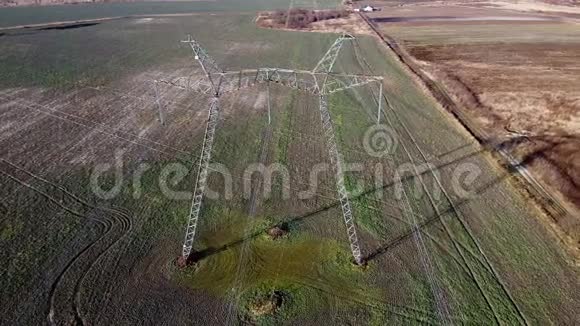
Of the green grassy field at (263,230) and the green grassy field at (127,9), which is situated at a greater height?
the green grassy field at (127,9)

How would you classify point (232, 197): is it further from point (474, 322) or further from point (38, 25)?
point (38, 25)

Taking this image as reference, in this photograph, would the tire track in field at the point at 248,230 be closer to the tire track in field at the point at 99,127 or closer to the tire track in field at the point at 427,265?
the tire track in field at the point at 99,127

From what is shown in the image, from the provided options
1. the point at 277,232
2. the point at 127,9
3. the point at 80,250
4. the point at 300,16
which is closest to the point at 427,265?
the point at 277,232

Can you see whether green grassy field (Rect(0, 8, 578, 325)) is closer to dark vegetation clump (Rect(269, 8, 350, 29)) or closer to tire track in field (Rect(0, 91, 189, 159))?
tire track in field (Rect(0, 91, 189, 159))

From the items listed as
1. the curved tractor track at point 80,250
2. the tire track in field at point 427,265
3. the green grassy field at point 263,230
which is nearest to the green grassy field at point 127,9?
the green grassy field at point 263,230

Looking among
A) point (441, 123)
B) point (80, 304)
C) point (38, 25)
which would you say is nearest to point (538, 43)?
point (441, 123)

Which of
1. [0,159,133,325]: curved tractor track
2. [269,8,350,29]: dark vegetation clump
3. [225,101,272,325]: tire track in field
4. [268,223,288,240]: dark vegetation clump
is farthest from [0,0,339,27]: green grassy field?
[268,223,288,240]: dark vegetation clump
